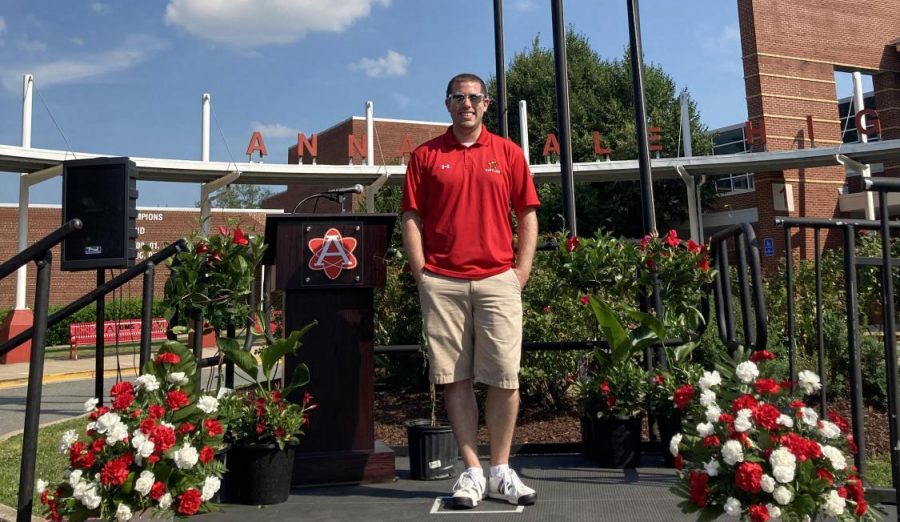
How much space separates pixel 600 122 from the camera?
1060 inches

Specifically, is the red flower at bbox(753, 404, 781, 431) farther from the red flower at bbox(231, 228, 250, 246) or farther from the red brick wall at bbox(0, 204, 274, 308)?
the red brick wall at bbox(0, 204, 274, 308)

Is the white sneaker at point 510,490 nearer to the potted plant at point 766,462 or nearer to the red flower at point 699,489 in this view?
the potted plant at point 766,462

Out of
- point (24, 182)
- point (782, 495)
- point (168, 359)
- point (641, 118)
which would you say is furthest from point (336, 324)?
point (24, 182)

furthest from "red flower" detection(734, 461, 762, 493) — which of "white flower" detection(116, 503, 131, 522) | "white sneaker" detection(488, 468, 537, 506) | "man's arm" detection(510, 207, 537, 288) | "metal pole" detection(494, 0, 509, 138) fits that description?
"metal pole" detection(494, 0, 509, 138)

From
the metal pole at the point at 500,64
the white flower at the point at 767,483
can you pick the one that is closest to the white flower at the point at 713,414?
the white flower at the point at 767,483

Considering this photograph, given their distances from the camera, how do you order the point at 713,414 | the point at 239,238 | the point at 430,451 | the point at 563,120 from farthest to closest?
the point at 563,120 → the point at 430,451 → the point at 239,238 → the point at 713,414

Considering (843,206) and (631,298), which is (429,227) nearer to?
(631,298)

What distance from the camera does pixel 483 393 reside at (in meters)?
6.32

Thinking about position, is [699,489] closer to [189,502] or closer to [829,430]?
[829,430]

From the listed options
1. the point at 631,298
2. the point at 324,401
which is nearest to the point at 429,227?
the point at 324,401

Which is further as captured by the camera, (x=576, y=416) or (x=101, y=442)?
(x=576, y=416)

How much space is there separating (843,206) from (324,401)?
22.6m

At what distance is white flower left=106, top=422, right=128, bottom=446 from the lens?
2.52 m

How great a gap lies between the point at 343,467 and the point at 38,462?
3.27 metres
